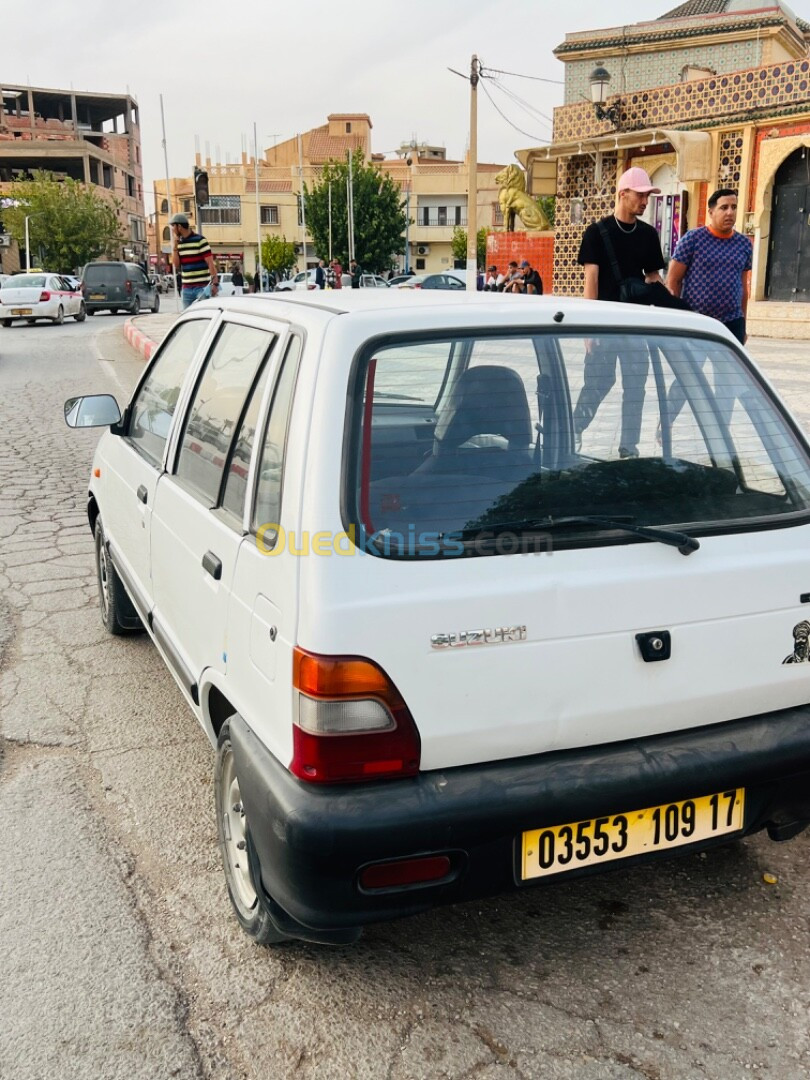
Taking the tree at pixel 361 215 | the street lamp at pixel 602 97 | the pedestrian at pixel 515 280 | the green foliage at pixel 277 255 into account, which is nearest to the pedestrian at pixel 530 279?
the pedestrian at pixel 515 280

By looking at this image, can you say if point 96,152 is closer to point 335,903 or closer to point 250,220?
point 250,220

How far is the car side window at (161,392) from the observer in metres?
3.53

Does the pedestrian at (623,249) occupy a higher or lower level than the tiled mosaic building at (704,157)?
lower

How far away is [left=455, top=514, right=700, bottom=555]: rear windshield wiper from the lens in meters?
2.27

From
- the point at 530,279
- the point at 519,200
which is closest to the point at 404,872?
the point at 530,279

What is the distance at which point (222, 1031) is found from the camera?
2268 mm

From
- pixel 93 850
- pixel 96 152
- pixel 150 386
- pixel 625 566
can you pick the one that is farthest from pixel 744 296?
pixel 96 152

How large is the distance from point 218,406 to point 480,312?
2.95ft

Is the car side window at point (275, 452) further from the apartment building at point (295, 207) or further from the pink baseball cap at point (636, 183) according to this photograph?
the apartment building at point (295, 207)

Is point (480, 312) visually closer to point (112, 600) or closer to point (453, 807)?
point (453, 807)

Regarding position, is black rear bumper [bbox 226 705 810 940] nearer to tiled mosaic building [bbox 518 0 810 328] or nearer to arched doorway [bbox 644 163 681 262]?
tiled mosaic building [bbox 518 0 810 328]

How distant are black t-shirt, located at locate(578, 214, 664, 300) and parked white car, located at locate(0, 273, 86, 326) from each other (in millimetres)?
24765

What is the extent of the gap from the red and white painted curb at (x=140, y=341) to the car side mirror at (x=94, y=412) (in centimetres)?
1292

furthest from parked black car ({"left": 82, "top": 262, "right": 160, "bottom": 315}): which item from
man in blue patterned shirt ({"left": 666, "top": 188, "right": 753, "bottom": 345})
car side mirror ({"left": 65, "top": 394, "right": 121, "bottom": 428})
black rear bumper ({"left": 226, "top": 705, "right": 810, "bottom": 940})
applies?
black rear bumper ({"left": 226, "top": 705, "right": 810, "bottom": 940})
